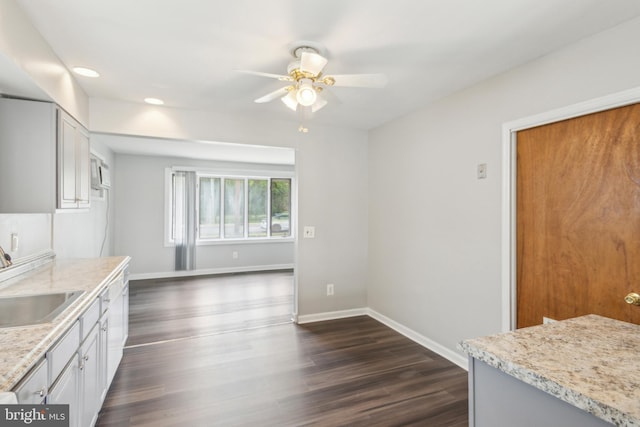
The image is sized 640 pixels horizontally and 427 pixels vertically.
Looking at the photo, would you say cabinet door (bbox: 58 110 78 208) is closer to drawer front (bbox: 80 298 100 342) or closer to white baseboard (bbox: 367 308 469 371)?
drawer front (bbox: 80 298 100 342)

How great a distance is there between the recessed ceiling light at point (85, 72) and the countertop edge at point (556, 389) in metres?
3.01

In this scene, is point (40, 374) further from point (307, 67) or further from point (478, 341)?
point (307, 67)

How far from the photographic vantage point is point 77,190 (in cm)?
251

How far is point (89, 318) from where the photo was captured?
1758 millimetres

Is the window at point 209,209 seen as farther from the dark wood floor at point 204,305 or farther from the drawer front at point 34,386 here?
the drawer front at point 34,386

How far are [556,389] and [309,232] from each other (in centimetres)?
302

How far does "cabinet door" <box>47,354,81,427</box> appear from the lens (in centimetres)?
132

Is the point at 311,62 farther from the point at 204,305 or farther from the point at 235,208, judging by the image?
the point at 235,208

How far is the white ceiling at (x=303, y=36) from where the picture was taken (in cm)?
163

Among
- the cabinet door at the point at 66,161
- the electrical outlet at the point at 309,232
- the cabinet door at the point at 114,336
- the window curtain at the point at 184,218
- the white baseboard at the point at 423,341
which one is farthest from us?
the window curtain at the point at 184,218

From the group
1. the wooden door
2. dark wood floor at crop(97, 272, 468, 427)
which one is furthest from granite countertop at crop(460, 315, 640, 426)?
dark wood floor at crop(97, 272, 468, 427)

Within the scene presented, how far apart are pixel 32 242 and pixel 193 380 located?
1620 mm

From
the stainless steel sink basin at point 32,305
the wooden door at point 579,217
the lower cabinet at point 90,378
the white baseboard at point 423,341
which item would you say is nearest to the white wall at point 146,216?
the white baseboard at point 423,341

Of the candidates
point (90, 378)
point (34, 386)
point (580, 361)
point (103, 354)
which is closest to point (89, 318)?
point (90, 378)
